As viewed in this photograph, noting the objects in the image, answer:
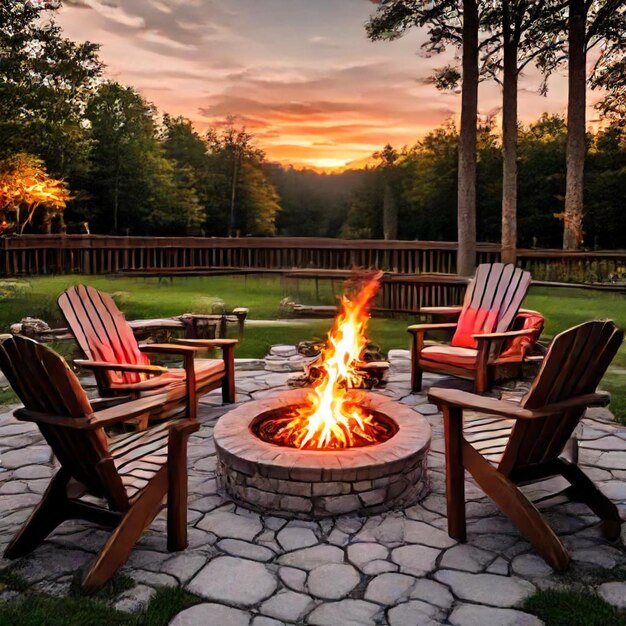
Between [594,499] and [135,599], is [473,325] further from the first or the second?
[135,599]

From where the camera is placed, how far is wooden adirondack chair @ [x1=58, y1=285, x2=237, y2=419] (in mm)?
4109

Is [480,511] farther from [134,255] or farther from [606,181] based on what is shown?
[606,181]

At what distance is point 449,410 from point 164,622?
56.6 inches

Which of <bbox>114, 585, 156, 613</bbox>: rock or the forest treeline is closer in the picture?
<bbox>114, 585, 156, 613</bbox>: rock

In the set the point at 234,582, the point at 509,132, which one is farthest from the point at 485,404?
the point at 509,132

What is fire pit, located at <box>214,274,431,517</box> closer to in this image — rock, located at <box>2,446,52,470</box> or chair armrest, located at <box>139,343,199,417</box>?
chair armrest, located at <box>139,343,199,417</box>

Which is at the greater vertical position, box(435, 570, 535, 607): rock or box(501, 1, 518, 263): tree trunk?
box(501, 1, 518, 263): tree trunk

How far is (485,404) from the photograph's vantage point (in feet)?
8.52

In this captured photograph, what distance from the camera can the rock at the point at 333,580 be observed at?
2.34m

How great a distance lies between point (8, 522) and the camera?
2938 mm

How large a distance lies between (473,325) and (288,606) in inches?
148

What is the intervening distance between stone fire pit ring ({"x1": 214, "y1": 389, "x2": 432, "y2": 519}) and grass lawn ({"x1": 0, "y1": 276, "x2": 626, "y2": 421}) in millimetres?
3371

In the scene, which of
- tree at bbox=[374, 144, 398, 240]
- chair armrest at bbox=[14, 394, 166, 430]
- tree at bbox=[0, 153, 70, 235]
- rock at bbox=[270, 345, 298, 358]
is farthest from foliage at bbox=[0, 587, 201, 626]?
tree at bbox=[374, 144, 398, 240]

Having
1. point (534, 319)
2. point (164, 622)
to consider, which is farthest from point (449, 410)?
point (534, 319)
